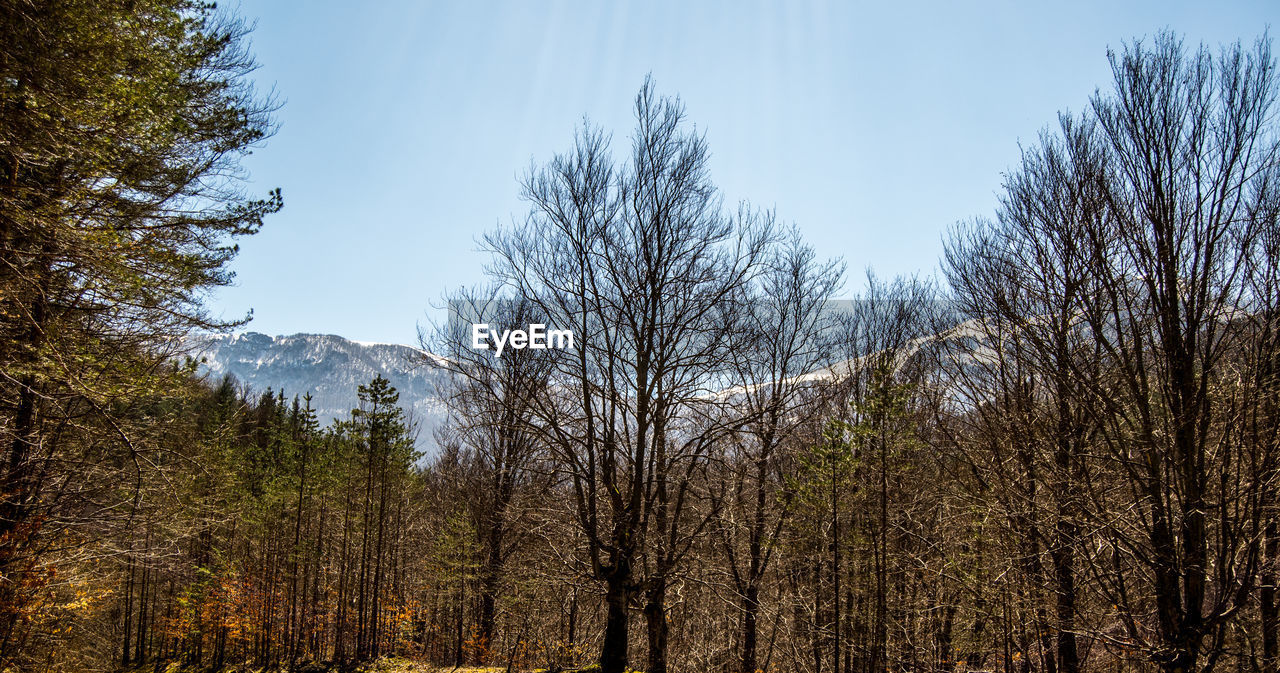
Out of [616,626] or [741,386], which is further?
[741,386]

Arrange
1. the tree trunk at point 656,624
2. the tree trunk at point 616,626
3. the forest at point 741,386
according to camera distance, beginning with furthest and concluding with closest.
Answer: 1. the tree trunk at point 656,624
2. the tree trunk at point 616,626
3. the forest at point 741,386

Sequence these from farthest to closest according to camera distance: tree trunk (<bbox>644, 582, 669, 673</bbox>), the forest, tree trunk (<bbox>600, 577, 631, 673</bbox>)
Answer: tree trunk (<bbox>644, 582, 669, 673</bbox>)
tree trunk (<bbox>600, 577, 631, 673</bbox>)
the forest

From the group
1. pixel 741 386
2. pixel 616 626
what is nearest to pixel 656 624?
pixel 616 626

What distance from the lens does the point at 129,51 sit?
7.42m

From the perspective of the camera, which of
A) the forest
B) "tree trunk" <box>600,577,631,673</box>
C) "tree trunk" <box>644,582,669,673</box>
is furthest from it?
"tree trunk" <box>644,582,669,673</box>

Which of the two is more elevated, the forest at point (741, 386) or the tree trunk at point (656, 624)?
the forest at point (741, 386)

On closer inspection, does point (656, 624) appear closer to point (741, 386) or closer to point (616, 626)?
point (616, 626)

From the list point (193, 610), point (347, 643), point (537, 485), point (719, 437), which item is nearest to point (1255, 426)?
point (719, 437)

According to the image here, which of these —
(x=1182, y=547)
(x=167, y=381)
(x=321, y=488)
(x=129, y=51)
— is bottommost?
(x=321, y=488)

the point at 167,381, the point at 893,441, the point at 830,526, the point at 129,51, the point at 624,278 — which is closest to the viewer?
the point at 129,51

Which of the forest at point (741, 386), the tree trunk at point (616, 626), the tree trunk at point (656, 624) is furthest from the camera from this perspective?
the tree trunk at point (656, 624)

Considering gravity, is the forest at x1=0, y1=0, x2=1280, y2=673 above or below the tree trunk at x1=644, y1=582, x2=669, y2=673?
above

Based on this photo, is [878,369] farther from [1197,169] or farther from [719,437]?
[1197,169]

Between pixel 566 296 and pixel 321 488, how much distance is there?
66.1ft
